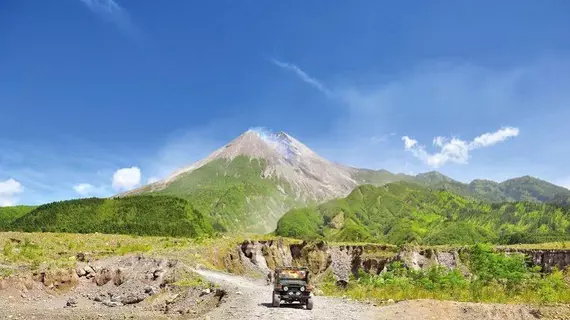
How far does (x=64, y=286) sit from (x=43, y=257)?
1426cm

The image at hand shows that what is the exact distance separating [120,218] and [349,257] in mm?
65188

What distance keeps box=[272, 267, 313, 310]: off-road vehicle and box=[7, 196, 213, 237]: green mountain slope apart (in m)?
90.9

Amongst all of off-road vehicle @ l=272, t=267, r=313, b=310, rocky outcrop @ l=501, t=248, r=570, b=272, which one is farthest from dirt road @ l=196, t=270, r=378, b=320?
rocky outcrop @ l=501, t=248, r=570, b=272

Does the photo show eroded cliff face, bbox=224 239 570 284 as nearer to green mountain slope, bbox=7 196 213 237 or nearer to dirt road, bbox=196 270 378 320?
green mountain slope, bbox=7 196 213 237

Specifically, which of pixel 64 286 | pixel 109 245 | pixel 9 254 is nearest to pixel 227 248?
pixel 109 245

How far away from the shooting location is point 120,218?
134000 millimetres

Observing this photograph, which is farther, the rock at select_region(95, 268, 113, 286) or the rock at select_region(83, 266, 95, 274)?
the rock at select_region(83, 266, 95, 274)

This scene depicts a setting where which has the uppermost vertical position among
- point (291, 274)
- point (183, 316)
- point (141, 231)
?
point (141, 231)

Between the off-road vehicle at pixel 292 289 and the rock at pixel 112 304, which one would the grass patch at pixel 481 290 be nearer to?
the off-road vehicle at pixel 292 289

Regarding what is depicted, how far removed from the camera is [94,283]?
44438mm

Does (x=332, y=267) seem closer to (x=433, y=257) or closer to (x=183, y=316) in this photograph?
(x=433, y=257)

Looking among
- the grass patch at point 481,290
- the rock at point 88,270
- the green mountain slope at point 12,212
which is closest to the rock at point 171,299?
the rock at point 88,270

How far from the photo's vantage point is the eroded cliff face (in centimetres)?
9606

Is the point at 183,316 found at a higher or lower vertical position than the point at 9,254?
lower
